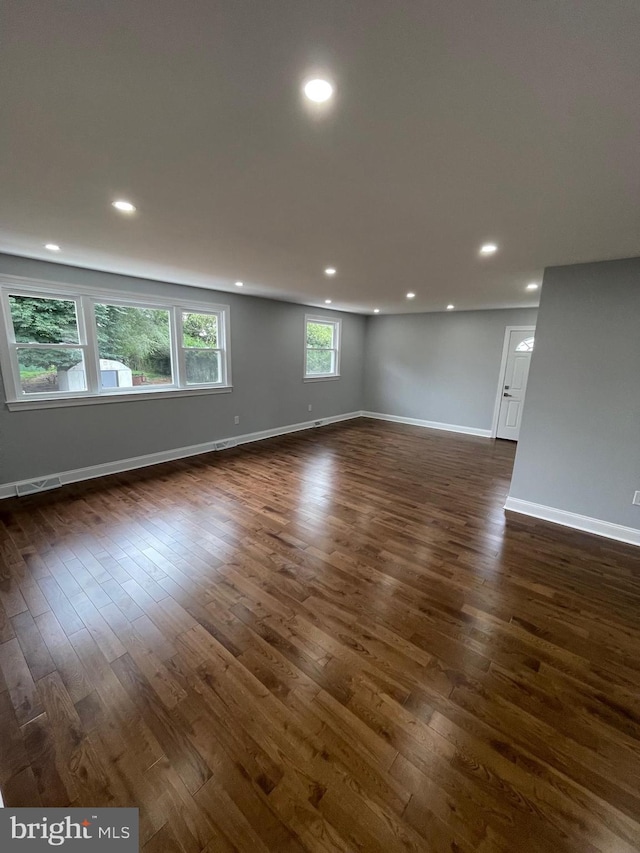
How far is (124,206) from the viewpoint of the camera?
2131 mm

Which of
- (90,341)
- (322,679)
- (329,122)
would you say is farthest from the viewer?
(90,341)

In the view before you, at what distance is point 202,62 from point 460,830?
267cm

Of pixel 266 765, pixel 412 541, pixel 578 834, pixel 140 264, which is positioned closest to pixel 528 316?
pixel 412 541

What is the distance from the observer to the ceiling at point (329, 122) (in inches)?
35.0

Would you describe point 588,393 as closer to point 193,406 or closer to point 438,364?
point 438,364

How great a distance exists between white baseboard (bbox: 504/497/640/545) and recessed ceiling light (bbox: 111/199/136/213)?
13.9 ft

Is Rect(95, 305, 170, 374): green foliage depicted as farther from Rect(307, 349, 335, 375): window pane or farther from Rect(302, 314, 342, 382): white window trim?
Rect(307, 349, 335, 375): window pane

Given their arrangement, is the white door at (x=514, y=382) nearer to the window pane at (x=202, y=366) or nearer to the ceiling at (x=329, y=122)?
the ceiling at (x=329, y=122)

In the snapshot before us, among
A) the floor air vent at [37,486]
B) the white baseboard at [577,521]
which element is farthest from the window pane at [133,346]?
the white baseboard at [577,521]

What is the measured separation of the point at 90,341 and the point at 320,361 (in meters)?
4.29

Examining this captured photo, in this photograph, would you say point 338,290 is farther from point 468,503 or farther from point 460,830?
point 460,830

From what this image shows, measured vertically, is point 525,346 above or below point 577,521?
above

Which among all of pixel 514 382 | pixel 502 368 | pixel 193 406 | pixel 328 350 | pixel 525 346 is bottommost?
pixel 193 406

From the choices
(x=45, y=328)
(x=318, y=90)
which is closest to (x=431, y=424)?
(x=45, y=328)
